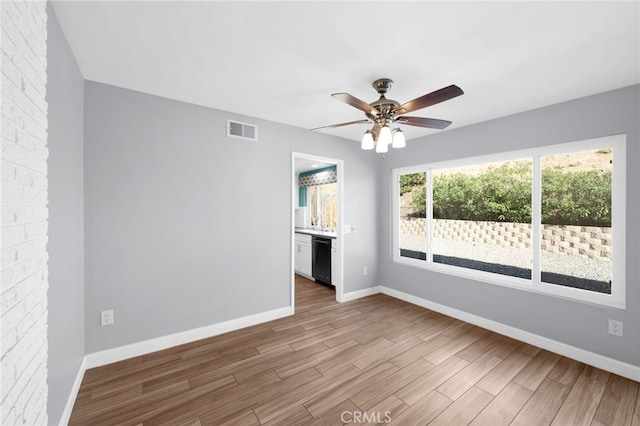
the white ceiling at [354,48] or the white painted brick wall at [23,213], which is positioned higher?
the white ceiling at [354,48]

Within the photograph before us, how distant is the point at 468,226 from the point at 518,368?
1712 millimetres

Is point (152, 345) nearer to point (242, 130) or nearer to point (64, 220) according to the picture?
point (64, 220)

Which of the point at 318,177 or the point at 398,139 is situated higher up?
the point at 318,177

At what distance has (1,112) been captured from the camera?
95 cm

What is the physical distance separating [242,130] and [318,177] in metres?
3.09

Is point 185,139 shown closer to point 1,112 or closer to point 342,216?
point 1,112

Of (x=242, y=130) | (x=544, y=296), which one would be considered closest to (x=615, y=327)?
(x=544, y=296)

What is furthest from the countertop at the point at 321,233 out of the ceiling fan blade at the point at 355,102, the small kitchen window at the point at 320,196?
the ceiling fan blade at the point at 355,102

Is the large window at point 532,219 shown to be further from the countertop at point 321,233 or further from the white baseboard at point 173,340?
the white baseboard at point 173,340

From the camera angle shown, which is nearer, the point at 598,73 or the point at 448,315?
the point at 598,73

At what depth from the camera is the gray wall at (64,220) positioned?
5.04 feet

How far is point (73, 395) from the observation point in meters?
1.98

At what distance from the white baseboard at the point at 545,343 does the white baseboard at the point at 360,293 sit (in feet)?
2.40

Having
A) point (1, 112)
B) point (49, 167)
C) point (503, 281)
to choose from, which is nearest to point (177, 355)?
point (49, 167)
